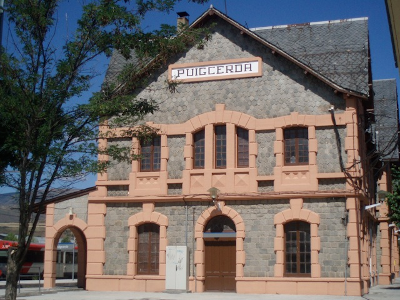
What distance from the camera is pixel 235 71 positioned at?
25484mm

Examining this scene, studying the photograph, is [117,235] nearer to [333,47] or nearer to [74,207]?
[74,207]

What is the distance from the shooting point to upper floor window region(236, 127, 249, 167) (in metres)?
25.0

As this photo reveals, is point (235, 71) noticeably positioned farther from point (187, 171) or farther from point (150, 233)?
point (150, 233)

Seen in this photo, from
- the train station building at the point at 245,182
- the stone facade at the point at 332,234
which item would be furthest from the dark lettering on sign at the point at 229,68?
the stone facade at the point at 332,234

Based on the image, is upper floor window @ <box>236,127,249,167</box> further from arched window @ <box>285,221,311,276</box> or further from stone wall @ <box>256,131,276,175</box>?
arched window @ <box>285,221,311,276</box>

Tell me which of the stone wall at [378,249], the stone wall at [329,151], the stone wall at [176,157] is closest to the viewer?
the stone wall at [329,151]

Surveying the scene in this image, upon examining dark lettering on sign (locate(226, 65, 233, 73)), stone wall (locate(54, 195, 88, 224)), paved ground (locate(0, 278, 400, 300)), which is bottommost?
paved ground (locate(0, 278, 400, 300))

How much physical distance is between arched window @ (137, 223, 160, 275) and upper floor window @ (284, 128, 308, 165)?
6.06 metres

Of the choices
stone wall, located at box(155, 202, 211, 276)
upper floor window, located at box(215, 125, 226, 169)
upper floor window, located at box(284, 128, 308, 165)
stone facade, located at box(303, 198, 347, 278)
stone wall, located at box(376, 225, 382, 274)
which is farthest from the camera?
stone wall, located at box(376, 225, 382, 274)

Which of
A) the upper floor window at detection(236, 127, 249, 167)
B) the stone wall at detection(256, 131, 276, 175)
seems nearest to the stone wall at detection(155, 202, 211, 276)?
the upper floor window at detection(236, 127, 249, 167)

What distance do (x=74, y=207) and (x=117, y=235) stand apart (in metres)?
2.33

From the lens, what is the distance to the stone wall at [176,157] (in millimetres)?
25531

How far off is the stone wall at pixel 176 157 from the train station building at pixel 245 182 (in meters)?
0.04

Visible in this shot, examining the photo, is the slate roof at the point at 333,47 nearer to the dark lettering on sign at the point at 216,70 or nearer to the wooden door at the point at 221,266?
the dark lettering on sign at the point at 216,70
